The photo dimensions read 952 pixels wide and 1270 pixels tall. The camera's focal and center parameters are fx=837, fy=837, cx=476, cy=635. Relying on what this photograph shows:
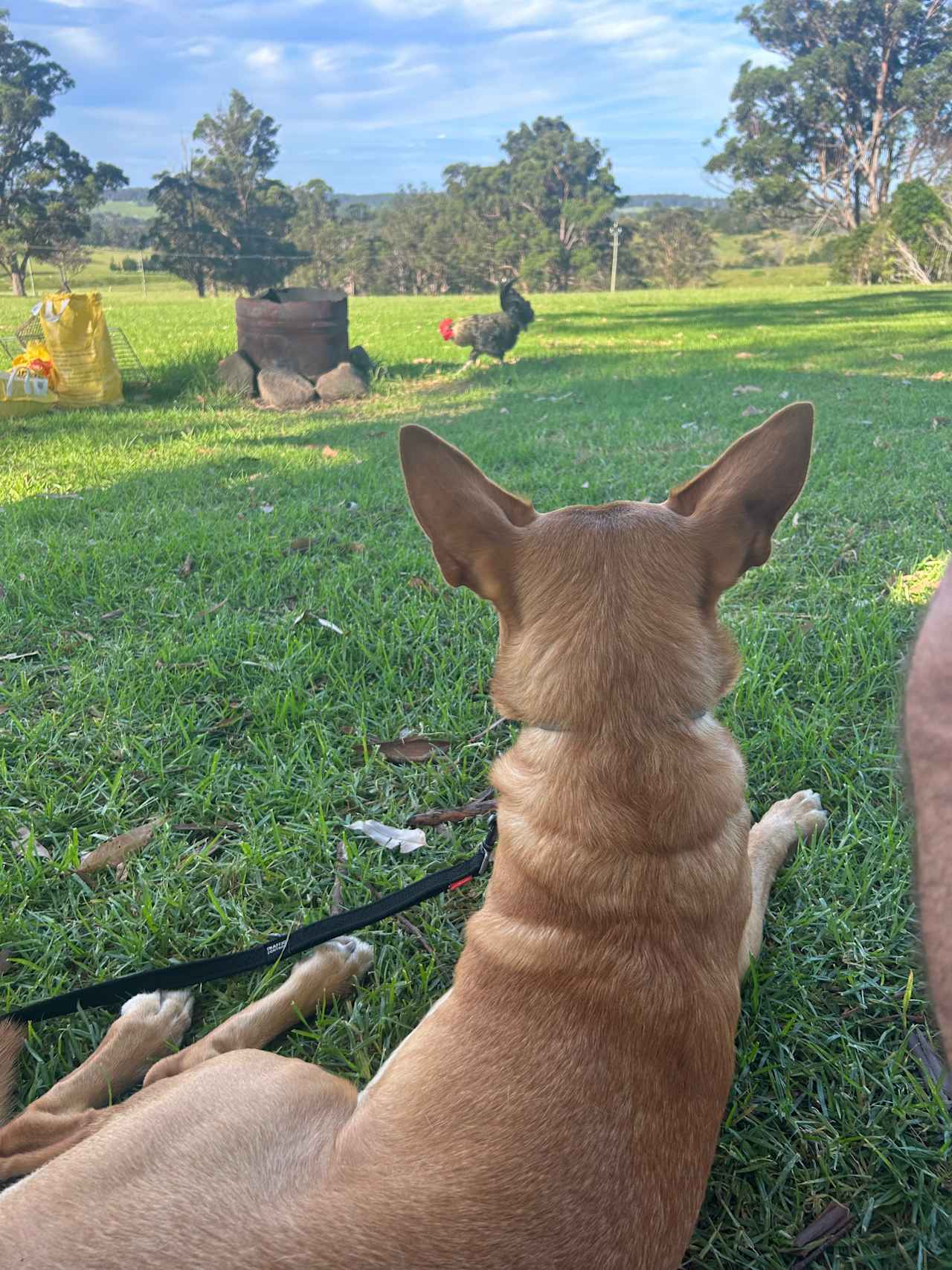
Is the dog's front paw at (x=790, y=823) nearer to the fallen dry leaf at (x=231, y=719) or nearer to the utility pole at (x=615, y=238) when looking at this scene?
the fallen dry leaf at (x=231, y=719)

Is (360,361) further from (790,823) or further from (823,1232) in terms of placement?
(823,1232)

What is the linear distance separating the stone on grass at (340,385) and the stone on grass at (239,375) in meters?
0.86

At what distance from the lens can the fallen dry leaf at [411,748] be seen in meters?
3.11

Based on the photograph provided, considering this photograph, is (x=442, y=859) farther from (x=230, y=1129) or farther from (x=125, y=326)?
(x=125, y=326)

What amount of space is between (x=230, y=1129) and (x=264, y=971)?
0.75 metres

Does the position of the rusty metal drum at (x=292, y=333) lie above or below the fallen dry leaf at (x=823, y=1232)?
above

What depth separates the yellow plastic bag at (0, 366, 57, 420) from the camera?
8.98 metres

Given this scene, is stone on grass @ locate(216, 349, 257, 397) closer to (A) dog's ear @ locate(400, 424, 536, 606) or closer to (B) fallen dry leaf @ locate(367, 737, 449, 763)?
(B) fallen dry leaf @ locate(367, 737, 449, 763)

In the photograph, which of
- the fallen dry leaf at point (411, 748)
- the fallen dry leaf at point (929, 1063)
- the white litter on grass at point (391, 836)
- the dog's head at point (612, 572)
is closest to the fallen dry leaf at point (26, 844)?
the white litter on grass at point (391, 836)

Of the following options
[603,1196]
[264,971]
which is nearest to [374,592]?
[264,971]

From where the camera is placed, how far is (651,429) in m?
8.12

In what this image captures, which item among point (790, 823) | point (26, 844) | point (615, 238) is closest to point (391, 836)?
point (26, 844)

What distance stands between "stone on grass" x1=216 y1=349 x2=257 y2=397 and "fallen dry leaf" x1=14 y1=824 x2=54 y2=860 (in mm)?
8854

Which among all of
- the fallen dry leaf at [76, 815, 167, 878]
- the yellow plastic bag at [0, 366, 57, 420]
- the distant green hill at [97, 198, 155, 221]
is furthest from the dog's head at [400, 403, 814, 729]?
the distant green hill at [97, 198, 155, 221]
